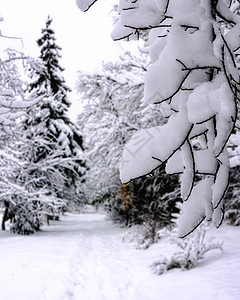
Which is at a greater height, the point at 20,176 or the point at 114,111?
the point at 114,111

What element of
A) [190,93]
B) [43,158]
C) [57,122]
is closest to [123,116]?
[43,158]

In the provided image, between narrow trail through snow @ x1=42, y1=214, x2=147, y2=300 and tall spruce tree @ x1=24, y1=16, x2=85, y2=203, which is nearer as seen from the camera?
narrow trail through snow @ x1=42, y1=214, x2=147, y2=300

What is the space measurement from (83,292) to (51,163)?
963cm

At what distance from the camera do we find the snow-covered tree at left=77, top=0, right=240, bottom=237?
2.58 ft

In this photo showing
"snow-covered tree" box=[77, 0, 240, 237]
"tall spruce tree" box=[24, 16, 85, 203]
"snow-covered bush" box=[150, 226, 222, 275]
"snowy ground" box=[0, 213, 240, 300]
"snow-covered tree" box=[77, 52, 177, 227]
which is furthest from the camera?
"tall spruce tree" box=[24, 16, 85, 203]

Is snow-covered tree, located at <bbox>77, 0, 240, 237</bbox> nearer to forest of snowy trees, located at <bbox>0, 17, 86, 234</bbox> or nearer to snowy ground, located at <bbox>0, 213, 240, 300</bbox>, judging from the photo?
snowy ground, located at <bbox>0, 213, 240, 300</bbox>

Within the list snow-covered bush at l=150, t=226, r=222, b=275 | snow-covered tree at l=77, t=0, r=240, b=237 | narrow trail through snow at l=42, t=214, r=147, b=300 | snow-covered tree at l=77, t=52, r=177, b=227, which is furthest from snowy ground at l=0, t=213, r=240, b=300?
snow-covered tree at l=77, t=0, r=240, b=237

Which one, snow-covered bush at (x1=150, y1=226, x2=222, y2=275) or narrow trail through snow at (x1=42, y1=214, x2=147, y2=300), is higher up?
snow-covered bush at (x1=150, y1=226, x2=222, y2=275)

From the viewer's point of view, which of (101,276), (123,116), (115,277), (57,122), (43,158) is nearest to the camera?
(115,277)

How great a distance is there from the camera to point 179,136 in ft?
2.65

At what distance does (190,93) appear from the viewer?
2.94 ft

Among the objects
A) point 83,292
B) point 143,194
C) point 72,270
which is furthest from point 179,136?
point 143,194

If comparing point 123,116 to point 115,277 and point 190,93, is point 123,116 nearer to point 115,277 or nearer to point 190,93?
point 115,277

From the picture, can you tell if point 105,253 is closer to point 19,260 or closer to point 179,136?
point 19,260
